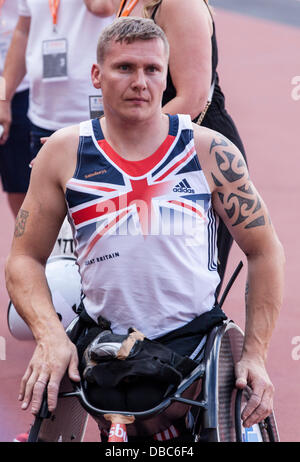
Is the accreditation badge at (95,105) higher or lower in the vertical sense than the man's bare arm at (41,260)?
higher

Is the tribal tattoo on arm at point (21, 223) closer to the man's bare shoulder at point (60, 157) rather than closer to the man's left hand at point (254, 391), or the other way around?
the man's bare shoulder at point (60, 157)

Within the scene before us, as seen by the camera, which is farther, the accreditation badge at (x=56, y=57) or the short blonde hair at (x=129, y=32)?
the accreditation badge at (x=56, y=57)

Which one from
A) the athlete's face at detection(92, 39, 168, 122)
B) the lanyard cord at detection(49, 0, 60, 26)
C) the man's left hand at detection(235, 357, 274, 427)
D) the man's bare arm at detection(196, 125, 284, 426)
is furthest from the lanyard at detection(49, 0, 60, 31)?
the man's left hand at detection(235, 357, 274, 427)

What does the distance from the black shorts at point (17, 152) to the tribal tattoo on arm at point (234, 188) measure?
265 centimetres

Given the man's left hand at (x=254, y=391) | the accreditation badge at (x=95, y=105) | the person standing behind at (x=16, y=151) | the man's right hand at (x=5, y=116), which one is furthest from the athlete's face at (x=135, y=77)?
the person standing behind at (x=16, y=151)

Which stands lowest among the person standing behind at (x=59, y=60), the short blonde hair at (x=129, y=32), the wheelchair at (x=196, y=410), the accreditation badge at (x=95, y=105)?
the wheelchair at (x=196, y=410)

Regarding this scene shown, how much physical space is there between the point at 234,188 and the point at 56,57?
198cm

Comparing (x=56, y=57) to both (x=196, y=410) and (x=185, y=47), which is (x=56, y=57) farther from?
(x=196, y=410)

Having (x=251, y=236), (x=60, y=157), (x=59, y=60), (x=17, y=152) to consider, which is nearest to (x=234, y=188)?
(x=251, y=236)

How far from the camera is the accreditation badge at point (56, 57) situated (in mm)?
4344

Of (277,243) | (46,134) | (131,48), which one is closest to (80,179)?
(131,48)

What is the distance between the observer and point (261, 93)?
12.3 m

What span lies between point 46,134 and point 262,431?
236cm
